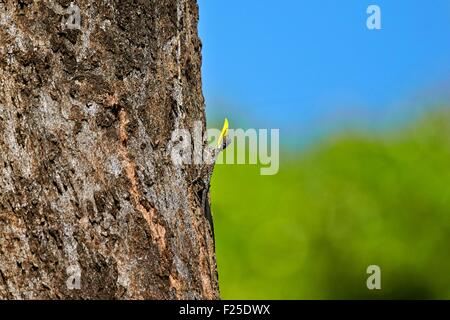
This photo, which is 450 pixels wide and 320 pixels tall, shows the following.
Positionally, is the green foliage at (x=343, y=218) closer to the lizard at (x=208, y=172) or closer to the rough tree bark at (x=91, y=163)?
the lizard at (x=208, y=172)

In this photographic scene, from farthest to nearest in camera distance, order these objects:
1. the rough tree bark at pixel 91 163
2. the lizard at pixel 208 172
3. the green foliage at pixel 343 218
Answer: the green foliage at pixel 343 218, the lizard at pixel 208 172, the rough tree bark at pixel 91 163

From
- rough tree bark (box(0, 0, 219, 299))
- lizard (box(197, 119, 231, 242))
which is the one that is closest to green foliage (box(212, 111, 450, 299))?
lizard (box(197, 119, 231, 242))

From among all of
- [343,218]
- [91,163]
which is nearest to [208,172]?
[91,163]

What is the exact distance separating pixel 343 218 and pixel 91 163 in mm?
2159

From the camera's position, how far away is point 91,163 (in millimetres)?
1360

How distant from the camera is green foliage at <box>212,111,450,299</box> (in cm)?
330

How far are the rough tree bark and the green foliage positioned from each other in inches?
74.0

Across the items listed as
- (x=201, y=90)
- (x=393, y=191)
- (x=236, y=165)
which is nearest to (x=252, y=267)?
(x=236, y=165)

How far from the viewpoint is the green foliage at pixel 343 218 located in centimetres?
330

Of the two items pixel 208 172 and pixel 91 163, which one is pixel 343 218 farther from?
pixel 91 163

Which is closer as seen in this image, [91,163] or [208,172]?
[91,163]

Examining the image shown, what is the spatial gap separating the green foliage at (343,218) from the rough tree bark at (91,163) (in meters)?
1.88

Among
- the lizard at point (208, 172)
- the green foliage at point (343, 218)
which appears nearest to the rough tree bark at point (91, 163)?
the lizard at point (208, 172)

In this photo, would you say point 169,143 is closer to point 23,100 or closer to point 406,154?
point 23,100
